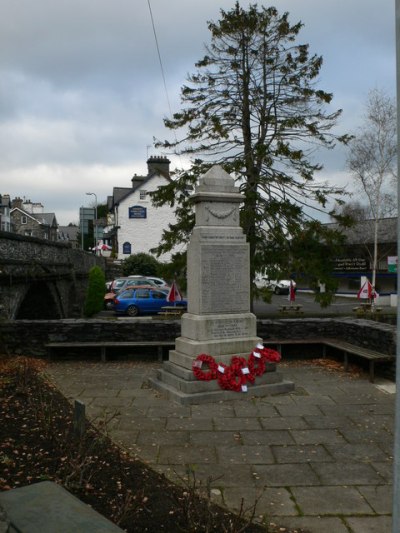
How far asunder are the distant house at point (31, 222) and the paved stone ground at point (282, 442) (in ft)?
204

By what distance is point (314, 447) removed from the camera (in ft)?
18.8

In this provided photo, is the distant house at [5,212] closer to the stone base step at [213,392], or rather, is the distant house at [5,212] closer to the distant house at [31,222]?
the distant house at [31,222]

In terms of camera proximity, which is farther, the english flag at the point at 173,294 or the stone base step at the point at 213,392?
the english flag at the point at 173,294

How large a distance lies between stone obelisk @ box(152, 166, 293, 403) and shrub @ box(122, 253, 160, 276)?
109 ft

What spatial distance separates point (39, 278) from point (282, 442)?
13355 mm

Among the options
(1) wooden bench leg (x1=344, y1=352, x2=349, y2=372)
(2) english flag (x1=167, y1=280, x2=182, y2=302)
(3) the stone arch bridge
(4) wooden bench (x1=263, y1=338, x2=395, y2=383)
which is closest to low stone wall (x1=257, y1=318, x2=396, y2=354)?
(4) wooden bench (x1=263, y1=338, x2=395, y2=383)

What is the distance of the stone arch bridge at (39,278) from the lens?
1391cm

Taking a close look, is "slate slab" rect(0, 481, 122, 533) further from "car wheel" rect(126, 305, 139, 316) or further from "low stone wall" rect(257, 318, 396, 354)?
"car wheel" rect(126, 305, 139, 316)

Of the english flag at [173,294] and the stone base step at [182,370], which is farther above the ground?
the english flag at [173,294]

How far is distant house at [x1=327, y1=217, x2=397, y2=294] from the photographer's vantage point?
128 ft

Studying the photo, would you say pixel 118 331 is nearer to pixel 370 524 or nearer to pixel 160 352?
pixel 160 352

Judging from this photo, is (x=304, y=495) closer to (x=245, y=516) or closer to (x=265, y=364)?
(x=245, y=516)

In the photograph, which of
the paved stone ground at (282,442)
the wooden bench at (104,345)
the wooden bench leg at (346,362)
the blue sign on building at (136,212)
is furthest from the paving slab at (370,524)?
the blue sign on building at (136,212)

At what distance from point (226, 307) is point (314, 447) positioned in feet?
10.2
